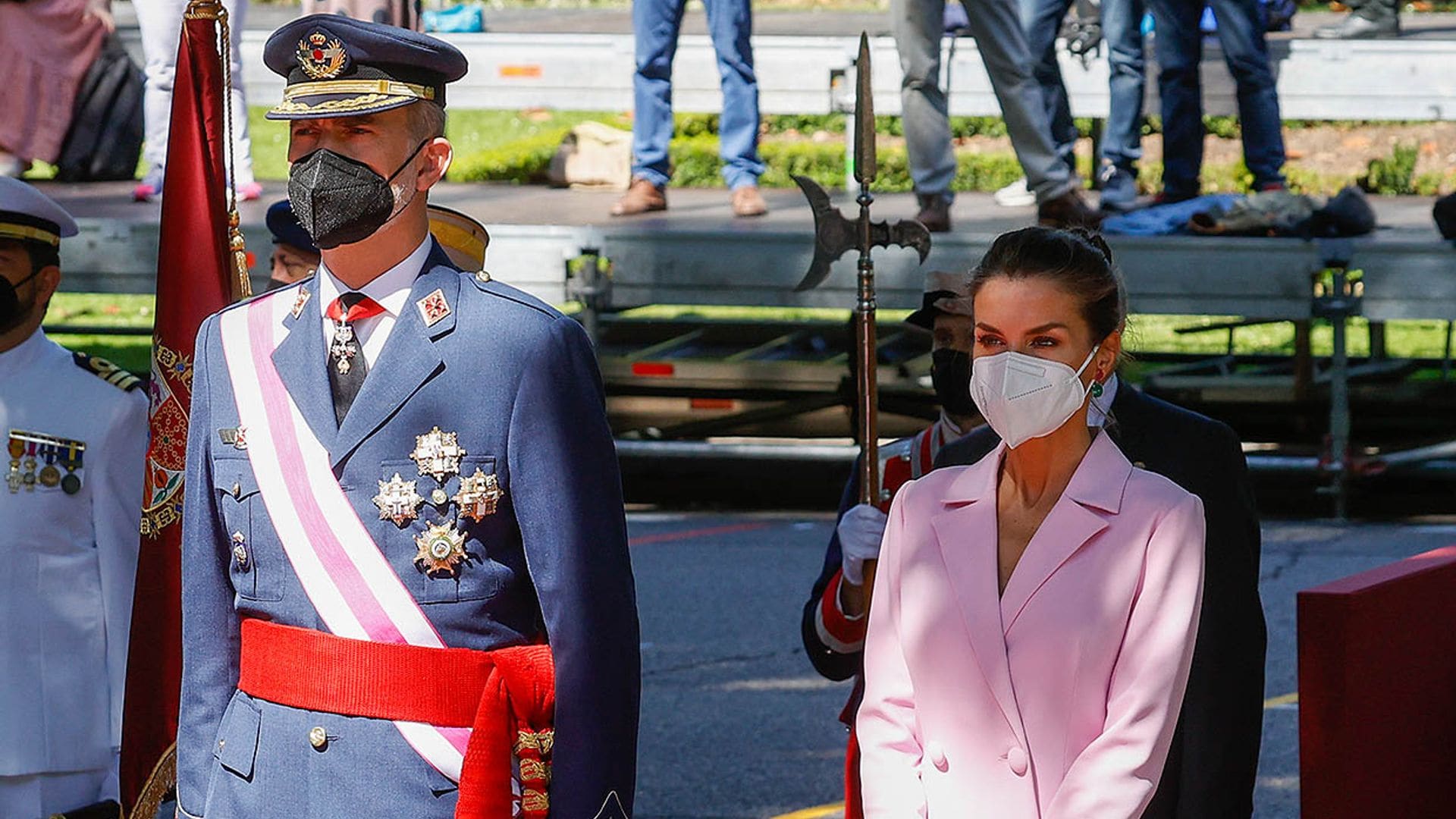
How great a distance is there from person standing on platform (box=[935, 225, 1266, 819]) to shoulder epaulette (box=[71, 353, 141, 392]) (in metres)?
1.63

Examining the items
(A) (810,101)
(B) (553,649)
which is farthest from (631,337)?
(B) (553,649)

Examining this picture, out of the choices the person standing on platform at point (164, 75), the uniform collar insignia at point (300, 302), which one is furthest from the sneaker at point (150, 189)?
the uniform collar insignia at point (300, 302)

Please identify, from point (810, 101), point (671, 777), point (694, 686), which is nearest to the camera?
point (671, 777)

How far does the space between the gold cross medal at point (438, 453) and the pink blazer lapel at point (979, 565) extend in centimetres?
71

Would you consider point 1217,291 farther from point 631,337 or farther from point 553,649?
point 553,649

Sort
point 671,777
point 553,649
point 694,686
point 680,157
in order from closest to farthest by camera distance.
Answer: point 553,649 < point 671,777 < point 694,686 < point 680,157

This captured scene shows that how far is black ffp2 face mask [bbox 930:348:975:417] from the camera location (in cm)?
397

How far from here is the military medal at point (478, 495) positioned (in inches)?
113

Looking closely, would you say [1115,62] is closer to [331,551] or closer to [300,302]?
[300,302]

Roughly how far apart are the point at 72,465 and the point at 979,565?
1.86 meters

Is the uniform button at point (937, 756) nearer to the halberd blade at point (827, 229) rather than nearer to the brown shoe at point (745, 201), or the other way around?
the halberd blade at point (827, 229)

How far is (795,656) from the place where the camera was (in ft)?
24.5

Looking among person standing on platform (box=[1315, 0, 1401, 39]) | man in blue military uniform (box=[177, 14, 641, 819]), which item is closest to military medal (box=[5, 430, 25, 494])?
man in blue military uniform (box=[177, 14, 641, 819])

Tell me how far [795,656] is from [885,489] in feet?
11.0
